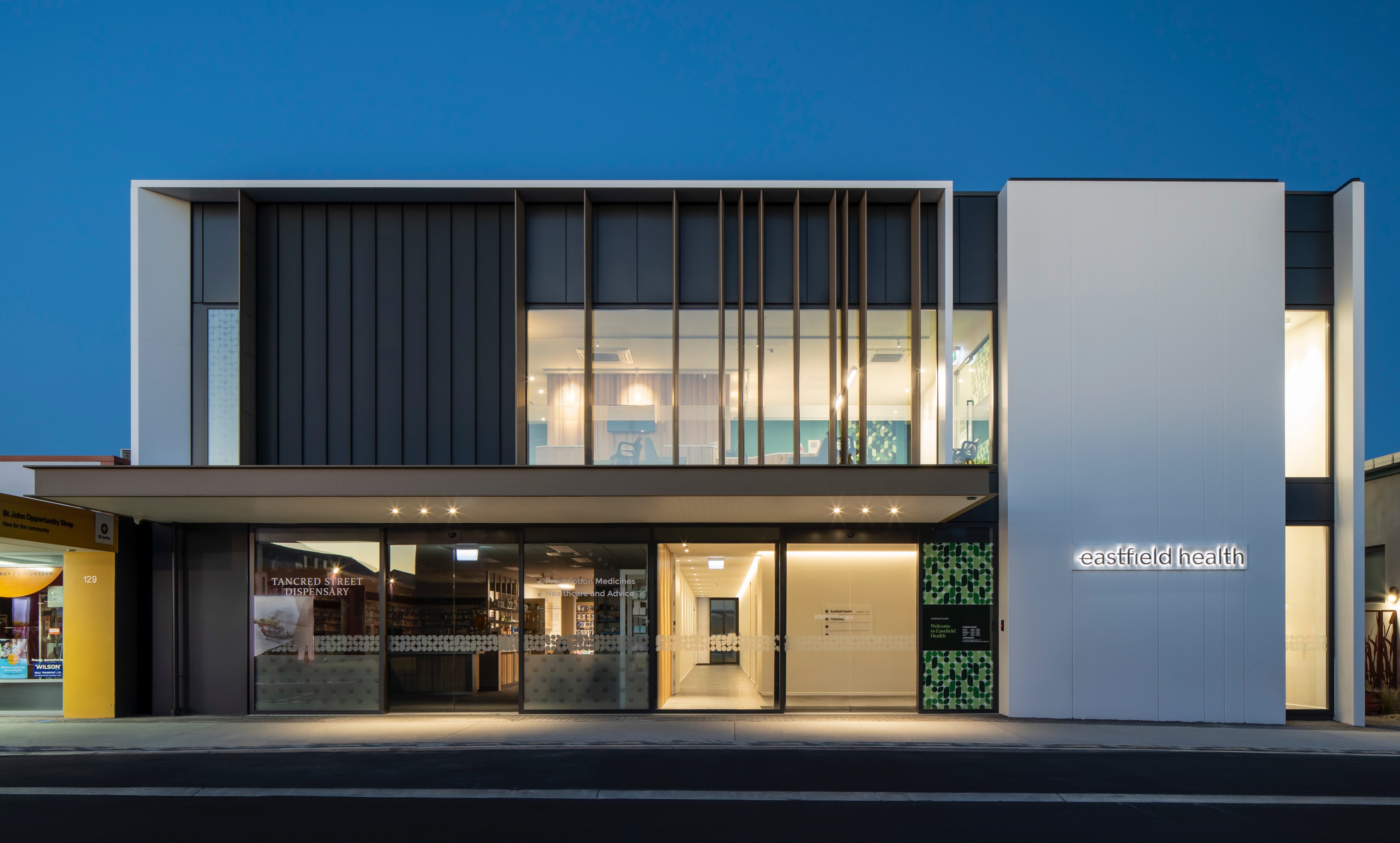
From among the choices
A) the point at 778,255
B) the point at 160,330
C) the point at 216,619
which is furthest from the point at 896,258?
the point at 216,619

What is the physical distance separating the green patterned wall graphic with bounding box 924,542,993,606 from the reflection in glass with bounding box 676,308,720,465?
13.1 ft

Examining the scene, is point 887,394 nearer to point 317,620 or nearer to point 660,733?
point 660,733

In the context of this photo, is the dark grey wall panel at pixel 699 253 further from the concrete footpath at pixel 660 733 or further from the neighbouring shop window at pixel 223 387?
the neighbouring shop window at pixel 223 387

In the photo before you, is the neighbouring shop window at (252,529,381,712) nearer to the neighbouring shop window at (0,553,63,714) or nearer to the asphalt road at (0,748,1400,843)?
the asphalt road at (0,748,1400,843)

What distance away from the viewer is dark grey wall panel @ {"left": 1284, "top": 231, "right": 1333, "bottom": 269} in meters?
14.3

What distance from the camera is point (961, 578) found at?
14359 mm

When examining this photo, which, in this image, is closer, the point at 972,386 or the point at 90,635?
the point at 90,635

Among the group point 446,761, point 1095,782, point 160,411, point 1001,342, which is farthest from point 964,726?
point 160,411

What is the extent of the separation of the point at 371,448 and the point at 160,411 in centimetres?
325

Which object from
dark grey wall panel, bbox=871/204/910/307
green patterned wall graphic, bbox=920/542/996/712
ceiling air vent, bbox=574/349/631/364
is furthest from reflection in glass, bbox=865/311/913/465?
ceiling air vent, bbox=574/349/631/364

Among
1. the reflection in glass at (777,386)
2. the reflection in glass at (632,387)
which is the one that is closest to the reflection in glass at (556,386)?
the reflection in glass at (632,387)

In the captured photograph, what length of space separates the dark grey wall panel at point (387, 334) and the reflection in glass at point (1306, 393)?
12082mm

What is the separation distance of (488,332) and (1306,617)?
13.9m

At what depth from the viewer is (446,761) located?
34.5 feet
